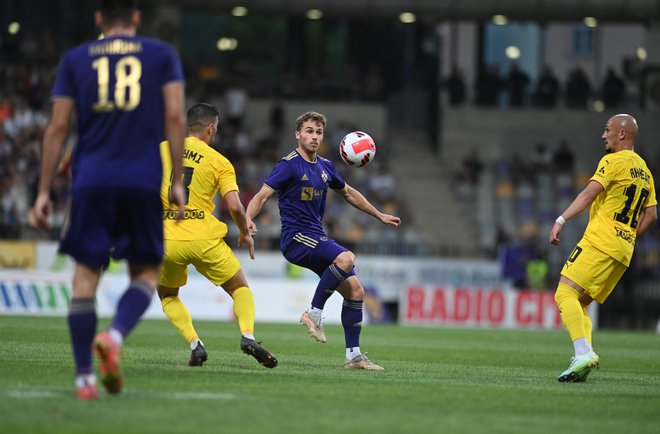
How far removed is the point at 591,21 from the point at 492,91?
3.87m

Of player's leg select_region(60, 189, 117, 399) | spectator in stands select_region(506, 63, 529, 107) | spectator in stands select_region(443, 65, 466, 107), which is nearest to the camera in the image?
player's leg select_region(60, 189, 117, 399)

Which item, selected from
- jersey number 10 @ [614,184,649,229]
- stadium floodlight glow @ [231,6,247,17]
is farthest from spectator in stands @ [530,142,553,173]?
jersey number 10 @ [614,184,649,229]

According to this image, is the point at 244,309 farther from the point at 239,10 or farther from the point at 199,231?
the point at 239,10

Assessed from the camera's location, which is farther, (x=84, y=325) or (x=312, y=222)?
(x=312, y=222)

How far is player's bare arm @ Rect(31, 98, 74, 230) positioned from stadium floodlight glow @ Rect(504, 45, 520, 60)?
125 feet

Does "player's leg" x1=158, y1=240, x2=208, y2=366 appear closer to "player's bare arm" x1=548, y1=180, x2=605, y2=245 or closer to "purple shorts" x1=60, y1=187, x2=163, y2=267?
"purple shorts" x1=60, y1=187, x2=163, y2=267

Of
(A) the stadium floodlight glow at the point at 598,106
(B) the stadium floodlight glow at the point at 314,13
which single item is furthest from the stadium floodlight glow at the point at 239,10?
(A) the stadium floodlight glow at the point at 598,106

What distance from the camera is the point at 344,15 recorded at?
1449 inches

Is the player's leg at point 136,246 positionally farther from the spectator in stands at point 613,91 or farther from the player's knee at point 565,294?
the spectator in stands at point 613,91

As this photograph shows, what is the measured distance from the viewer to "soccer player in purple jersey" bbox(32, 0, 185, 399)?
7734 millimetres

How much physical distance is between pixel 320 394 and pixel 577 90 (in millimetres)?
32793

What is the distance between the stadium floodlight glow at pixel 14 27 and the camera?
38625 millimetres

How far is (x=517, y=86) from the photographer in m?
39.9

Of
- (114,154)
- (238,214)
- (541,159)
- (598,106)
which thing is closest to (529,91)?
(598,106)
